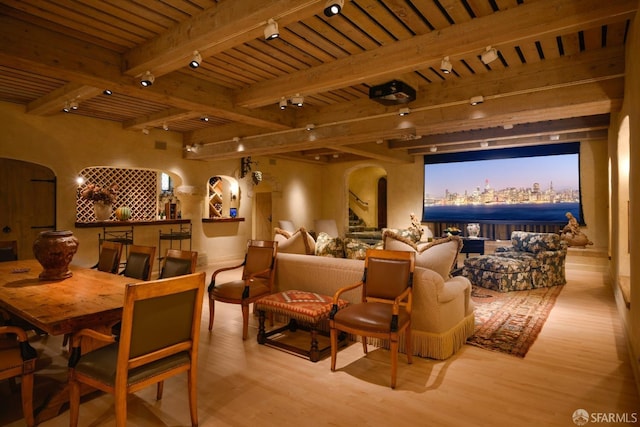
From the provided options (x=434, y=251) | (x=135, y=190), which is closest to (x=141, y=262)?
(x=434, y=251)

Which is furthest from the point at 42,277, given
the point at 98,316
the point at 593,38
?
the point at 593,38

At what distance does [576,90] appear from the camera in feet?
12.0

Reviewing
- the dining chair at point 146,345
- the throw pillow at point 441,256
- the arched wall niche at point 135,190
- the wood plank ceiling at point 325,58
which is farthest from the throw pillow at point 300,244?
the arched wall niche at point 135,190

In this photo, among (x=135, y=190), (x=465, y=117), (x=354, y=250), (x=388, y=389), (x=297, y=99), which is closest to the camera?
(x=388, y=389)

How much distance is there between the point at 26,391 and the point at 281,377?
1.49 m

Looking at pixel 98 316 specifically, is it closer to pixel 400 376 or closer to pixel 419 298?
pixel 400 376

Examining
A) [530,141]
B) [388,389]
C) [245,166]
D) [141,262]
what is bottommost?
[388,389]

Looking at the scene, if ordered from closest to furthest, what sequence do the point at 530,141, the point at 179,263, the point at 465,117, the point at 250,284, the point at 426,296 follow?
the point at 179,263 → the point at 426,296 → the point at 250,284 → the point at 465,117 → the point at 530,141

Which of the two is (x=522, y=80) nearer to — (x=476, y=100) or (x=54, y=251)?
(x=476, y=100)

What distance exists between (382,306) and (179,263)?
62.7 inches

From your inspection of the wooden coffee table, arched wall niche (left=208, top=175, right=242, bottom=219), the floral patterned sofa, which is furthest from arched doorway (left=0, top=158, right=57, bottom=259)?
the floral patterned sofa

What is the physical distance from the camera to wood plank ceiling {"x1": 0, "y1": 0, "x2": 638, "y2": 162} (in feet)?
8.27

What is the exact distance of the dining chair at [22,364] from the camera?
1.90 metres

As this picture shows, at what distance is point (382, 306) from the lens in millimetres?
2791
